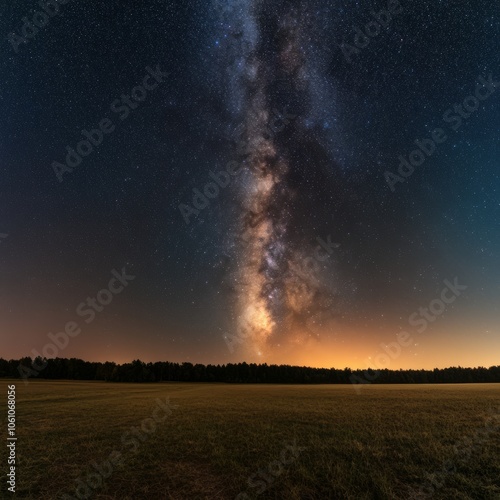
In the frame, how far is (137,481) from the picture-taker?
10.3 meters

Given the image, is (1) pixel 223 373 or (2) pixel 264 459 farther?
(1) pixel 223 373

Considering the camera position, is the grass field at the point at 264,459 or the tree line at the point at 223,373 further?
the tree line at the point at 223,373

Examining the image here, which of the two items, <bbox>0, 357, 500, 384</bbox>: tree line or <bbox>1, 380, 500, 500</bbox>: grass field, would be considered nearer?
<bbox>1, 380, 500, 500</bbox>: grass field

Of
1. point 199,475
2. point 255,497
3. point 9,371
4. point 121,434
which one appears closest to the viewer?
point 255,497

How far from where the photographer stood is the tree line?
367 ft

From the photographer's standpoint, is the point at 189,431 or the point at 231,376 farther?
the point at 231,376

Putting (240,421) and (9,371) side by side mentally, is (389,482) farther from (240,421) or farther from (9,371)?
(9,371)

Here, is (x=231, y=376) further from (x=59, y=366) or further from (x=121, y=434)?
(x=121, y=434)

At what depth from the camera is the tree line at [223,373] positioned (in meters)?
112

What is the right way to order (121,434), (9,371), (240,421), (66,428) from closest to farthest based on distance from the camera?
(121,434) → (66,428) → (240,421) → (9,371)

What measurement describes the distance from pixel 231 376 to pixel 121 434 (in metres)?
119

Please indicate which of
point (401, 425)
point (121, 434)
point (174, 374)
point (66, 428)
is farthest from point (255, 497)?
point (174, 374)

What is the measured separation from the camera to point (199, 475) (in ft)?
35.2

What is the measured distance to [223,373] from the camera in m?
130
